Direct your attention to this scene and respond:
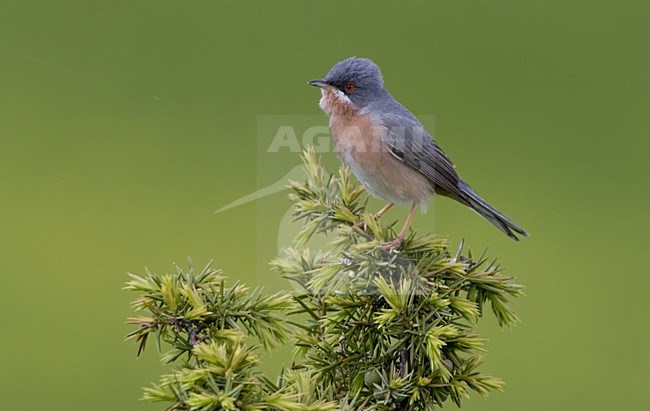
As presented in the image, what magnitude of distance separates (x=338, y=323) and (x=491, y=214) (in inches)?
33.1

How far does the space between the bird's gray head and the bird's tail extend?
35cm

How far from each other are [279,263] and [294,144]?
1.00 feet

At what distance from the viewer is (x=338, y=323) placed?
4.46 ft

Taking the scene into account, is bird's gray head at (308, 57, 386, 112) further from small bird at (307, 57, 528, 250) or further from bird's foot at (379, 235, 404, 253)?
bird's foot at (379, 235, 404, 253)

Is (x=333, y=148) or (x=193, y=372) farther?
(x=333, y=148)

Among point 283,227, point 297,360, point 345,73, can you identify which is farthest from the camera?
point 345,73

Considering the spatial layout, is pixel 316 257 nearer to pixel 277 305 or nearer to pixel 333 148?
pixel 277 305

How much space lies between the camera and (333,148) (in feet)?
6.95

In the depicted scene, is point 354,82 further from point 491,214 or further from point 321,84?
point 491,214

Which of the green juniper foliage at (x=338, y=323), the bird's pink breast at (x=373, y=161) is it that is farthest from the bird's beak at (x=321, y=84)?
the green juniper foliage at (x=338, y=323)

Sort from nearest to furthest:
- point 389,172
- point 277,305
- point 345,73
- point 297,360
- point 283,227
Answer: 1. point 277,305
2. point 297,360
3. point 283,227
4. point 345,73
5. point 389,172

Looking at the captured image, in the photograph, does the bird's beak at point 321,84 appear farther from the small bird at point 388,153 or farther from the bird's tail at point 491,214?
the bird's tail at point 491,214

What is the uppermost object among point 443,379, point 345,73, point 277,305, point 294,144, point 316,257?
point 345,73

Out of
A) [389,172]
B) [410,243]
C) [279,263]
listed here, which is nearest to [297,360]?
[279,263]
